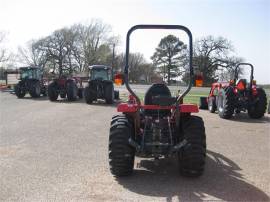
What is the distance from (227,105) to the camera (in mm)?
12375

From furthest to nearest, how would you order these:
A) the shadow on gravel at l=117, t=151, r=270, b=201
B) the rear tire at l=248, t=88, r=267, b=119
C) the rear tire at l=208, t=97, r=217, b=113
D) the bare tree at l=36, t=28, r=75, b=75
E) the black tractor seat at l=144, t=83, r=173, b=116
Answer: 1. the bare tree at l=36, t=28, r=75, b=75
2. the rear tire at l=208, t=97, r=217, b=113
3. the rear tire at l=248, t=88, r=267, b=119
4. the black tractor seat at l=144, t=83, r=173, b=116
5. the shadow on gravel at l=117, t=151, r=270, b=201

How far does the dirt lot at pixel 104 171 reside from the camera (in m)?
4.82

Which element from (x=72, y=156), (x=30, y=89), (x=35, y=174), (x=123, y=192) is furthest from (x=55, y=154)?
(x=30, y=89)

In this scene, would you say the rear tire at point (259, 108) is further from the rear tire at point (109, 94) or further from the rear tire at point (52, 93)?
the rear tire at point (52, 93)

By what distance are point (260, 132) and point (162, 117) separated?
5.04m

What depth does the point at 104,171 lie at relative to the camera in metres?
5.85

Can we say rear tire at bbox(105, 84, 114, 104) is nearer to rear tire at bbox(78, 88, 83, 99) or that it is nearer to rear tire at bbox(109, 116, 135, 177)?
rear tire at bbox(78, 88, 83, 99)

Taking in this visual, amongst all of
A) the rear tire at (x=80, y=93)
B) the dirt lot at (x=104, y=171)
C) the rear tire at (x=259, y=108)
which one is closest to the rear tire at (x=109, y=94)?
the rear tire at (x=80, y=93)

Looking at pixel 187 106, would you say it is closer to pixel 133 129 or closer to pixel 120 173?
pixel 133 129

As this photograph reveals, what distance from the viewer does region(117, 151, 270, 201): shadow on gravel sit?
4.80 meters

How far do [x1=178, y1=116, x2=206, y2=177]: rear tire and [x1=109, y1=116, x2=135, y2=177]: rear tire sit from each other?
0.73 metres

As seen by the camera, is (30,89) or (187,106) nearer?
(187,106)

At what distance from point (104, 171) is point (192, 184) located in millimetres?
1371

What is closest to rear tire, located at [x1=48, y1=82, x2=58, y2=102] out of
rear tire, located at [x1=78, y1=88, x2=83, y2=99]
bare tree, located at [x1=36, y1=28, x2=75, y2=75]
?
rear tire, located at [x1=78, y1=88, x2=83, y2=99]
